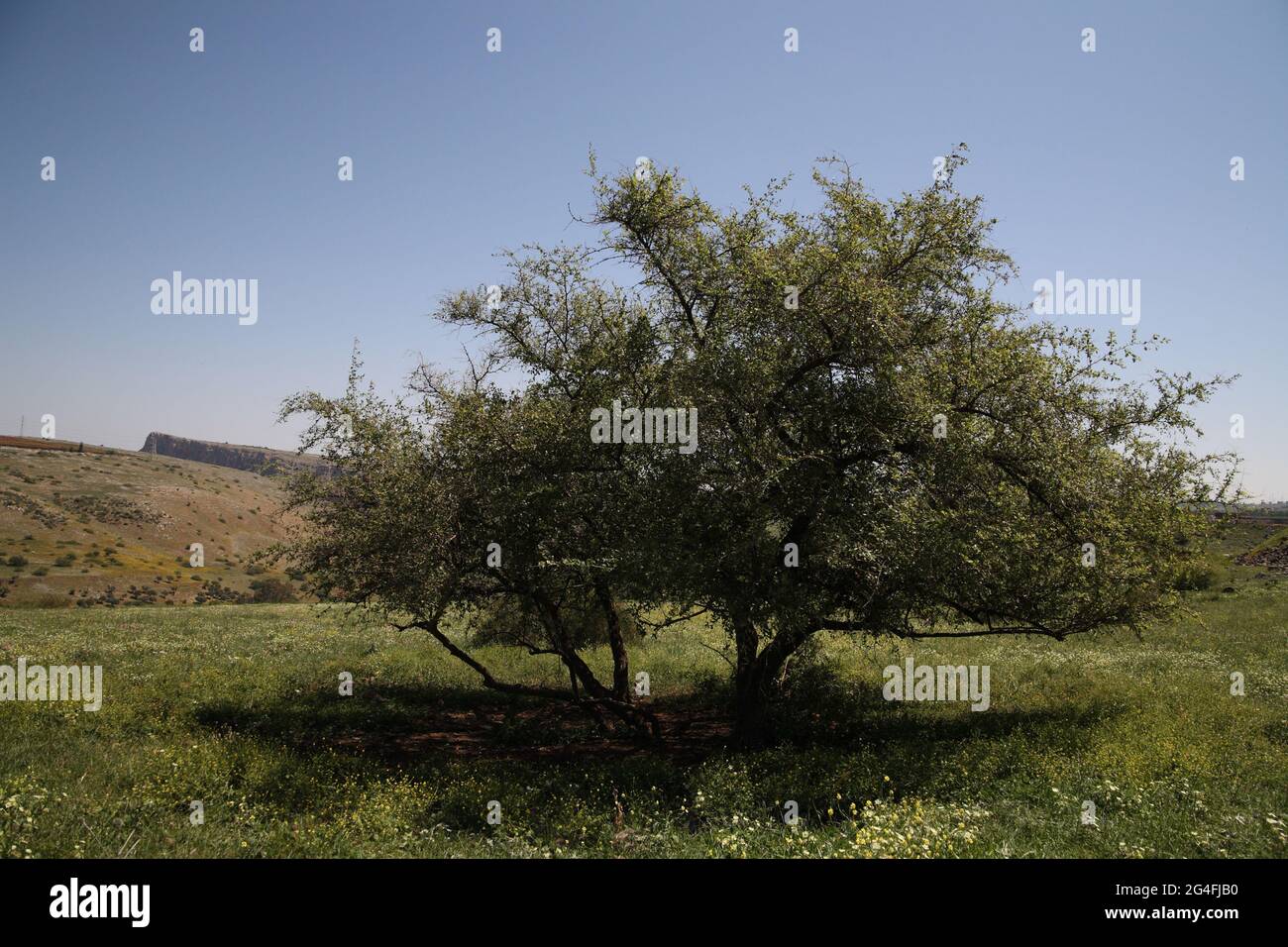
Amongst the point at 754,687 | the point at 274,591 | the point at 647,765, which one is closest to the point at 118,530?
the point at 274,591

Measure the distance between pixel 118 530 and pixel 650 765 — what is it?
113421 millimetres

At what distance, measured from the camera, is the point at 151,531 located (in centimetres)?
10438

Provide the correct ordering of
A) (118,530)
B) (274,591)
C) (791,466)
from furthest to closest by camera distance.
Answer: (118,530) → (274,591) → (791,466)

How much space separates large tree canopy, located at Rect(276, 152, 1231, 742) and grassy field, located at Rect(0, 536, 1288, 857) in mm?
2666

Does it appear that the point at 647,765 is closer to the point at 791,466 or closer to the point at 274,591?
the point at 791,466

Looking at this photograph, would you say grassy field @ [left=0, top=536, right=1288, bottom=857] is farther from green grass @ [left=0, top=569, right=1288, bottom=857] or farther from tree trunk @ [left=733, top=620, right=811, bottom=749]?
tree trunk @ [left=733, top=620, right=811, bottom=749]

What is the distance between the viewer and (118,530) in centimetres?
9931

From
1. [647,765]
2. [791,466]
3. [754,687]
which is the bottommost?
[647,765]

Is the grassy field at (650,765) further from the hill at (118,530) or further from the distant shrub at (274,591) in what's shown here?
the distant shrub at (274,591)

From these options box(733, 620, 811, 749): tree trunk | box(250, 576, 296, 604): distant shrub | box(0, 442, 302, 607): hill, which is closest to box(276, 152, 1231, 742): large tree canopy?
box(733, 620, 811, 749): tree trunk

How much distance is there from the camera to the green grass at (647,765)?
9.49 meters

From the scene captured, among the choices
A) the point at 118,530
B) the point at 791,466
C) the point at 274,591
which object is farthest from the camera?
the point at 118,530

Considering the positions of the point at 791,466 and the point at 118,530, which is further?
the point at 118,530
